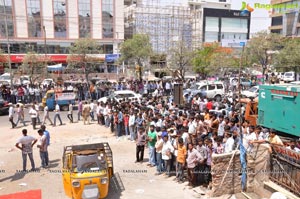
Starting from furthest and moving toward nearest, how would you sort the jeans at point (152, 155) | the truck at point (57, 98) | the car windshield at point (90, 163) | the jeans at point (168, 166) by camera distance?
1. the truck at point (57, 98)
2. the jeans at point (152, 155)
3. the jeans at point (168, 166)
4. the car windshield at point (90, 163)

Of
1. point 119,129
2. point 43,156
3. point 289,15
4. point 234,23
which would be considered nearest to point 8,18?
point 119,129

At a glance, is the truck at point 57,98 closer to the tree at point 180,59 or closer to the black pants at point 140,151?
the black pants at point 140,151

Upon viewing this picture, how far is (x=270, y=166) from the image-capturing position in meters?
8.21

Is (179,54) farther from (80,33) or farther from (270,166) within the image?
(270,166)

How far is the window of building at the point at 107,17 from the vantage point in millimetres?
52281

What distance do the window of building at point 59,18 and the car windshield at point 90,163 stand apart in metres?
45.0

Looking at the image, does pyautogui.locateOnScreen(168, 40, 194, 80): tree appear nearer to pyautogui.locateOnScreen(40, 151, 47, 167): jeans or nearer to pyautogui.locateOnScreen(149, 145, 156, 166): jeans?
pyautogui.locateOnScreen(149, 145, 156, 166): jeans

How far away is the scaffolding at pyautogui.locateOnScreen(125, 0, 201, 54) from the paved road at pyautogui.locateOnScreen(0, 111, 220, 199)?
144 feet

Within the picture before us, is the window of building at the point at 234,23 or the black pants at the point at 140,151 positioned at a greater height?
the window of building at the point at 234,23

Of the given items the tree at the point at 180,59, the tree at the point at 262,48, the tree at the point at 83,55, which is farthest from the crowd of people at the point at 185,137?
the tree at the point at 262,48

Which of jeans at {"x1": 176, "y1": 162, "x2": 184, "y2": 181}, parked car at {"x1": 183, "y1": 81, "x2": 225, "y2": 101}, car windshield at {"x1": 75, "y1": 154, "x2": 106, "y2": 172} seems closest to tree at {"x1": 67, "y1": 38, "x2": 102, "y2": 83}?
parked car at {"x1": 183, "y1": 81, "x2": 225, "y2": 101}

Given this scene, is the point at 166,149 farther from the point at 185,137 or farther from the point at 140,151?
the point at 140,151

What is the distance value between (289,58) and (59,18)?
35425 mm

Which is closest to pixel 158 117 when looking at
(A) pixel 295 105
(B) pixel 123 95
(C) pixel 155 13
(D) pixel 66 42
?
(A) pixel 295 105
